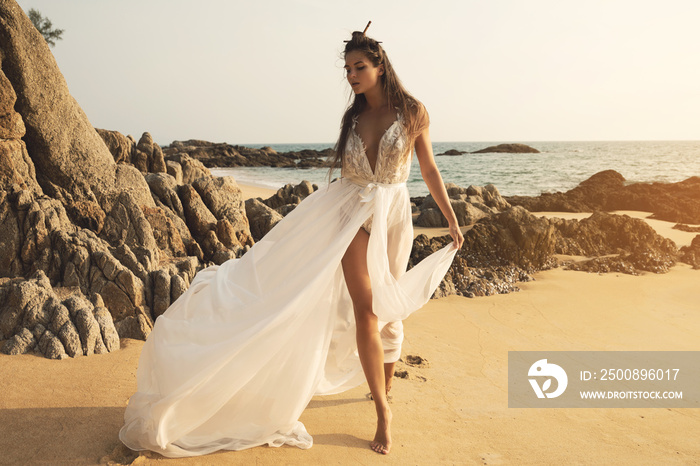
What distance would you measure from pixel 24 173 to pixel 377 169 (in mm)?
4696

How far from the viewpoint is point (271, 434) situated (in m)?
3.05

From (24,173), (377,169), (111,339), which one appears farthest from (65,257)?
(377,169)

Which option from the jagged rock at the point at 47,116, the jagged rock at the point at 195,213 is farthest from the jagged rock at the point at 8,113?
the jagged rock at the point at 195,213

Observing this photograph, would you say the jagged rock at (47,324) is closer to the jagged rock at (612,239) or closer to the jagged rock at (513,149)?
the jagged rock at (612,239)

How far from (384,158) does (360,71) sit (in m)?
0.60

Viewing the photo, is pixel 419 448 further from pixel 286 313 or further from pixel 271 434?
pixel 286 313

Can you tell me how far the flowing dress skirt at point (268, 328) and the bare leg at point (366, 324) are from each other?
0.21 feet

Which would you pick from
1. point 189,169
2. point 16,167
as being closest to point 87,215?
point 16,167

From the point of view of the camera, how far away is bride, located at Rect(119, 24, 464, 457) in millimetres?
2871

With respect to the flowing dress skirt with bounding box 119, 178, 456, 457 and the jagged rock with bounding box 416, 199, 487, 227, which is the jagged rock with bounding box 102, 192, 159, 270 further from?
the jagged rock with bounding box 416, 199, 487, 227

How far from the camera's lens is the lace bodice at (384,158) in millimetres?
3281

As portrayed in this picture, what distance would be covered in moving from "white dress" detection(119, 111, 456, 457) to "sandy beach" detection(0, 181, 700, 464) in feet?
0.60

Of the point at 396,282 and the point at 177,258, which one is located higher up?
the point at 396,282

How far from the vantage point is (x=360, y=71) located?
3322mm
